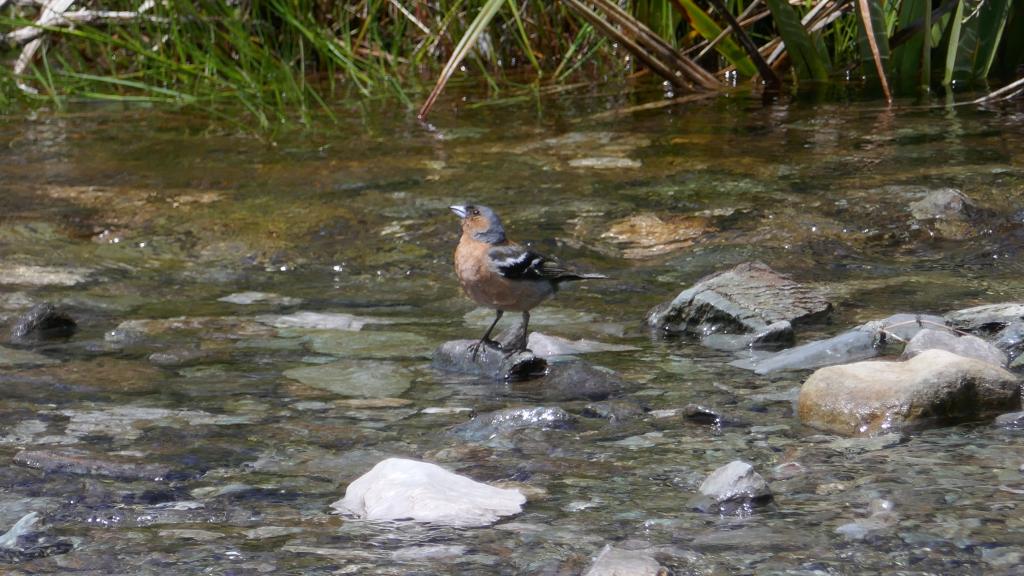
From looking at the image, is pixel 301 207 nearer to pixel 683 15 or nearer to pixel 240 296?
pixel 240 296

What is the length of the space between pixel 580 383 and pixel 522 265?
32.9 inches

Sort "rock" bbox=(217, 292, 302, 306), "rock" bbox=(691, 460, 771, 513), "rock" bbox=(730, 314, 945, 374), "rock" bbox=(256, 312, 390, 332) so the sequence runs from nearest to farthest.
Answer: "rock" bbox=(691, 460, 771, 513)
"rock" bbox=(730, 314, 945, 374)
"rock" bbox=(256, 312, 390, 332)
"rock" bbox=(217, 292, 302, 306)

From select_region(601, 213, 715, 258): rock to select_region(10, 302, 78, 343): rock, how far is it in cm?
230

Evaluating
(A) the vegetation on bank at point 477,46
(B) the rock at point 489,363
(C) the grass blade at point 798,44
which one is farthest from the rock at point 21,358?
(C) the grass blade at point 798,44

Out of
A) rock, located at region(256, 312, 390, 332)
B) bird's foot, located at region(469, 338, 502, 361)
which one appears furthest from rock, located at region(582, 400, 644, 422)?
rock, located at region(256, 312, 390, 332)

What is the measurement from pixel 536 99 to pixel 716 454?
5.80 m

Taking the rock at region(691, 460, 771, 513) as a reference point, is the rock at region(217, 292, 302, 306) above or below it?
below

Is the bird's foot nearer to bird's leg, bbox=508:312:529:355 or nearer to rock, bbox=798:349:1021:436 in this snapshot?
bird's leg, bbox=508:312:529:355

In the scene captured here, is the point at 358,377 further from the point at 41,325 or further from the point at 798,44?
the point at 798,44

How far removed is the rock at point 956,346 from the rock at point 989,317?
0.21m

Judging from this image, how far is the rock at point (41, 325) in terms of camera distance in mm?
4770

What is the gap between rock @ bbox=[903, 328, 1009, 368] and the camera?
12.6 feet

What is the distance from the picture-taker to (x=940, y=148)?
273 inches

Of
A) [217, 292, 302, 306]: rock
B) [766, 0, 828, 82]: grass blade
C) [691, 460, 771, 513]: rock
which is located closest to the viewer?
[691, 460, 771, 513]: rock
